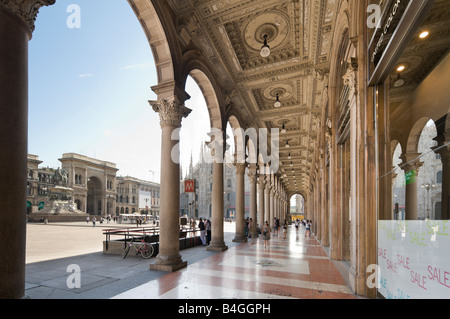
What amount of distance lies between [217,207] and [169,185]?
192 inches

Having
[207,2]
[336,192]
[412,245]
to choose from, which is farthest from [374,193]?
[207,2]

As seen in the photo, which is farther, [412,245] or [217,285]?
[217,285]

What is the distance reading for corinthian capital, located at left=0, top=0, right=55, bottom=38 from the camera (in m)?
3.71

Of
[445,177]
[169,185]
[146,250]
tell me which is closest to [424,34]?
[445,177]

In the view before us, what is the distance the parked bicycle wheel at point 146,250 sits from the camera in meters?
10.3

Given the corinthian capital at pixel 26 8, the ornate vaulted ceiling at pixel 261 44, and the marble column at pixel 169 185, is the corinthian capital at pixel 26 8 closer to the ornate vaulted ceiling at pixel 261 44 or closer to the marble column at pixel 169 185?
the marble column at pixel 169 185

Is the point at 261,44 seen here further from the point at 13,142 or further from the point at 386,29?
the point at 13,142

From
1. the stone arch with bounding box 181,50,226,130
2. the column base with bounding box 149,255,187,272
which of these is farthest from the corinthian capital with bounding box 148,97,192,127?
the column base with bounding box 149,255,187,272

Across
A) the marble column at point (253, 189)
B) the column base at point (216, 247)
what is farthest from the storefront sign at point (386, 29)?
the marble column at point (253, 189)

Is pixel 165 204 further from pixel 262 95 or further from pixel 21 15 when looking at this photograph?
pixel 262 95

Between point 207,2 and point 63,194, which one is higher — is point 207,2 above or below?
above

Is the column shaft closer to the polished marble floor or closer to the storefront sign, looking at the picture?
the polished marble floor

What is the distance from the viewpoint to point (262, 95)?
1536 cm
